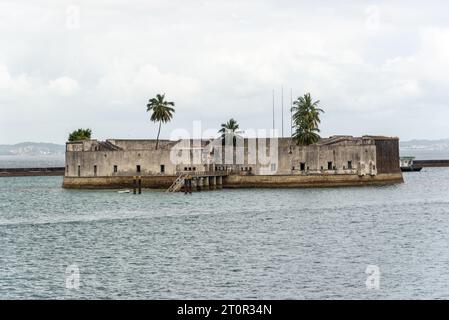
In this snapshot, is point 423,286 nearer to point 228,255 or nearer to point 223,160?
point 228,255

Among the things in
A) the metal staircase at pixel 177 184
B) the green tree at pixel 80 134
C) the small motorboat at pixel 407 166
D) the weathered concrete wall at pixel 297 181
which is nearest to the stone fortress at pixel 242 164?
the weathered concrete wall at pixel 297 181

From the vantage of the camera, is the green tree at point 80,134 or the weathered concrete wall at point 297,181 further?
the green tree at point 80,134

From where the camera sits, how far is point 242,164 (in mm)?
90250

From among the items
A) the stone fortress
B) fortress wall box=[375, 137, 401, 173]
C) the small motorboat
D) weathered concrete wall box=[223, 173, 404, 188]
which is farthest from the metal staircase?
the small motorboat

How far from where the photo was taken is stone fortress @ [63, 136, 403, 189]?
283 ft

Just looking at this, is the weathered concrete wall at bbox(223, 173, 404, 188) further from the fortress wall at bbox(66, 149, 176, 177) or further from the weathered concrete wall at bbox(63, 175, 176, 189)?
the fortress wall at bbox(66, 149, 176, 177)

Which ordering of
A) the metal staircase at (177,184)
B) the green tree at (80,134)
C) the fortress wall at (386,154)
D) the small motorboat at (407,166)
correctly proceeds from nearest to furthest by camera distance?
the metal staircase at (177,184) → the fortress wall at (386,154) → the green tree at (80,134) → the small motorboat at (407,166)

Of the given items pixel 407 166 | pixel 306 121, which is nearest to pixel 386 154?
pixel 306 121

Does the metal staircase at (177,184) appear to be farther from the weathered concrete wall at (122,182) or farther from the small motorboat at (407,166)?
the small motorboat at (407,166)

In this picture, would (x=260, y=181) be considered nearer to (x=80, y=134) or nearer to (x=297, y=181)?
(x=297, y=181)

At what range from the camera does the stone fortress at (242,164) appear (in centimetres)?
8625

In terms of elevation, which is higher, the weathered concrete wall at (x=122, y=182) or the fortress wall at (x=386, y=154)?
the fortress wall at (x=386, y=154)
